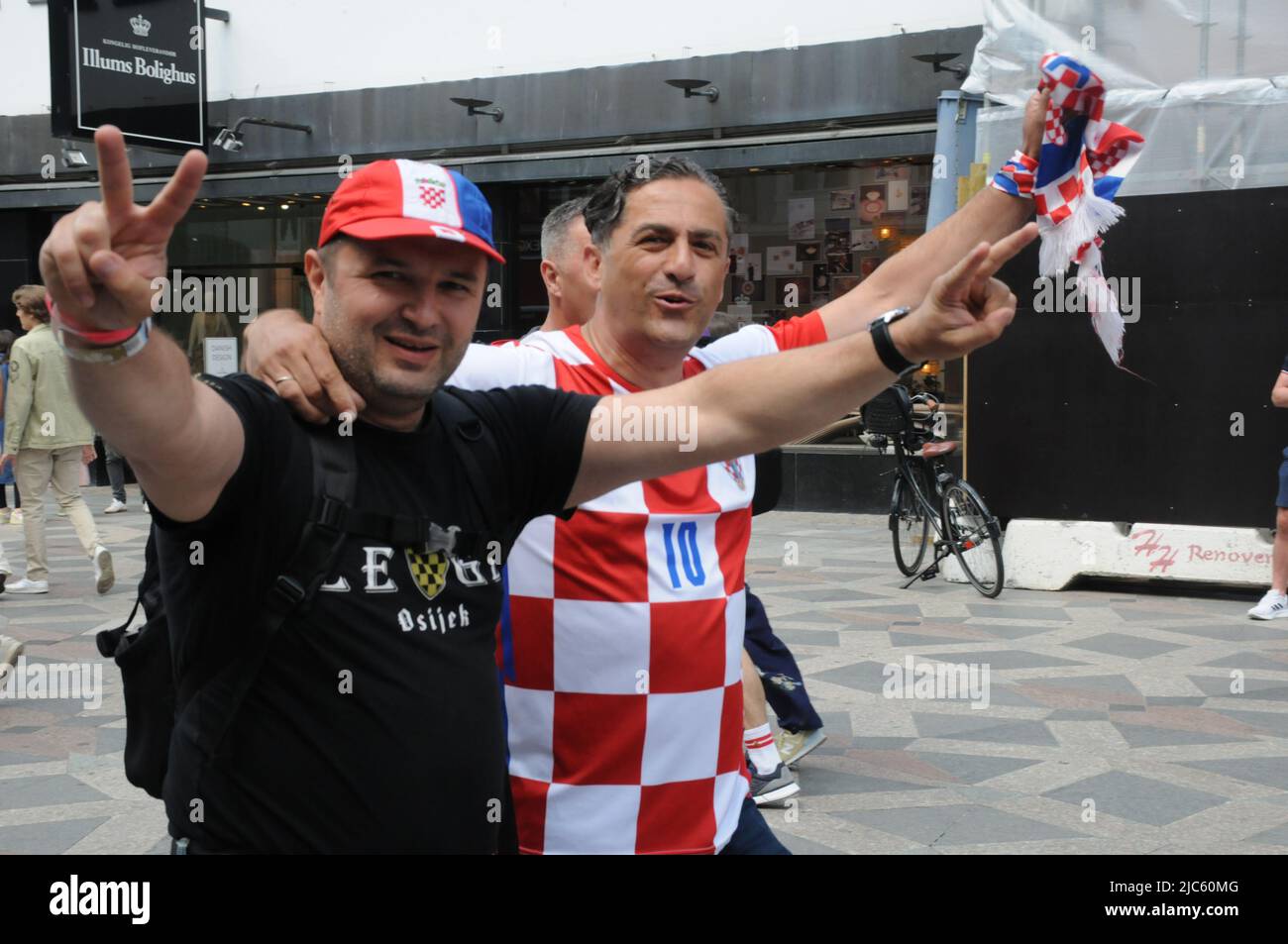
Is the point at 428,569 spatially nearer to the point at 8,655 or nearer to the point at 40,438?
the point at 8,655

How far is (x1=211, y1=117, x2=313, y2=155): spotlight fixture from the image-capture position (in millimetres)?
15591

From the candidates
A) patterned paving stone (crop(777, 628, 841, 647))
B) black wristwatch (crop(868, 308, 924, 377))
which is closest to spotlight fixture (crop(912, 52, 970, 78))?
patterned paving stone (crop(777, 628, 841, 647))

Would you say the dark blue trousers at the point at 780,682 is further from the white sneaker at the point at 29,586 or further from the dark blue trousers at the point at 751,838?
the white sneaker at the point at 29,586

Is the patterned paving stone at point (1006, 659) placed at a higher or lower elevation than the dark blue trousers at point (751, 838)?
lower

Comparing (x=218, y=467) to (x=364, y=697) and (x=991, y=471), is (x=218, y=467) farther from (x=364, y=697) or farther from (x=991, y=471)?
(x=991, y=471)

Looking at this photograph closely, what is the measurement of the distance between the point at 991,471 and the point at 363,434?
9249mm

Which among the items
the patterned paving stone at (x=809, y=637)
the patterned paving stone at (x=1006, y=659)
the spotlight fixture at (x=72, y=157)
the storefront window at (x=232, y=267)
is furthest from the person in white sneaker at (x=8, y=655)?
the spotlight fixture at (x=72, y=157)

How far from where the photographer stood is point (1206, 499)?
979cm

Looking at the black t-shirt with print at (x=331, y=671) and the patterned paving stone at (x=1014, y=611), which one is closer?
the black t-shirt with print at (x=331, y=671)

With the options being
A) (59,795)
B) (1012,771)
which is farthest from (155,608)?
(1012,771)

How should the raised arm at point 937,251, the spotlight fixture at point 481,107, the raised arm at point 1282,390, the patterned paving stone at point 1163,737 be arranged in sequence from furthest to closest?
the spotlight fixture at point 481,107
the raised arm at point 1282,390
the patterned paving stone at point 1163,737
the raised arm at point 937,251

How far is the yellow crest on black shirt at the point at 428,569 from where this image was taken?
5.90ft

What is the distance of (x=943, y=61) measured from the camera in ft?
41.3

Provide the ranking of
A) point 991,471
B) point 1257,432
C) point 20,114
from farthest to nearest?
1. point 20,114
2. point 991,471
3. point 1257,432
